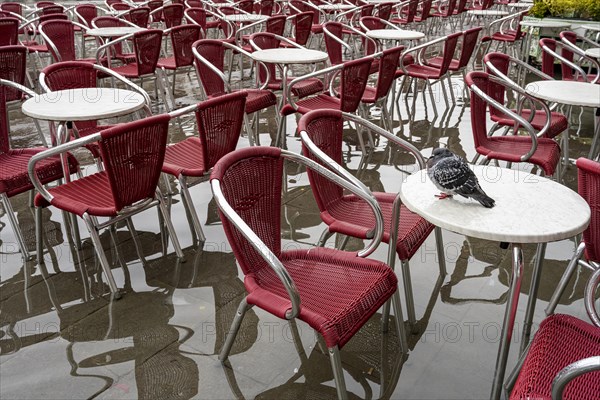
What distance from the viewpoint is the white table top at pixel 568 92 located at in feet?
Answer: 12.7

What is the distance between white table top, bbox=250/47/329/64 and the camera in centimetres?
506

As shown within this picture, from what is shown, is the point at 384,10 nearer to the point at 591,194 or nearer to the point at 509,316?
the point at 591,194

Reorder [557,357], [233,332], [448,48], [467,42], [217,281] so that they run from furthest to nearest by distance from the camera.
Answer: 1. [467,42]
2. [448,48]
3. [217,281]
4. [233,332]
5. [557,357]

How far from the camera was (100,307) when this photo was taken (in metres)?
2.93

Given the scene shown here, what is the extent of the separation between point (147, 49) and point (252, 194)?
398cm

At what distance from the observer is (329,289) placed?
221cm

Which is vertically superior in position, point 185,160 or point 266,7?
point 266,7

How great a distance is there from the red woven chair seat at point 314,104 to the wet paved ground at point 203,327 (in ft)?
3.91

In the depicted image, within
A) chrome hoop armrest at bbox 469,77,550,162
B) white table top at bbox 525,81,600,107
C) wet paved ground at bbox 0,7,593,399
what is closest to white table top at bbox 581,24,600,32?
white table top at bbox 525,81,600,107

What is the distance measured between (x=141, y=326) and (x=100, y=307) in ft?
0.98

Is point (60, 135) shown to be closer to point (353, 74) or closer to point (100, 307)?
point (100, 307)

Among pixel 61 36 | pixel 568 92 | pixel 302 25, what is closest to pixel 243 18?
pixel 302 25

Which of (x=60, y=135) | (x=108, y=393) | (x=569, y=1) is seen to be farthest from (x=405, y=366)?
(x=569, y=1)

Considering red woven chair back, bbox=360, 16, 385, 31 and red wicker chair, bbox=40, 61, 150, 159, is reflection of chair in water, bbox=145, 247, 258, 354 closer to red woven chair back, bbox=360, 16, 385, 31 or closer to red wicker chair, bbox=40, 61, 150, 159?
red wicker chair, bbox=40, 61, 150, 159
